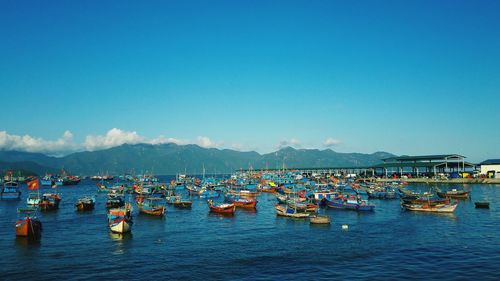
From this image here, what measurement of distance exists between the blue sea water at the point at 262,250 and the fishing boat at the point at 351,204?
773 cm

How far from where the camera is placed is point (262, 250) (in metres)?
42.5

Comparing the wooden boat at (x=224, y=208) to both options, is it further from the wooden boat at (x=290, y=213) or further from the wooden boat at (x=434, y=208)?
the wooden boat at (x=434, y=208)

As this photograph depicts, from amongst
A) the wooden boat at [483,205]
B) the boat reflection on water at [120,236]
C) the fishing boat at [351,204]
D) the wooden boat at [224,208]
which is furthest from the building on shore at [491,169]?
the boat reflection on water at [120,236]

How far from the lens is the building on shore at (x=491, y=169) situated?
146900mm

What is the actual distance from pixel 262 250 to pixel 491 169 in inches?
5583

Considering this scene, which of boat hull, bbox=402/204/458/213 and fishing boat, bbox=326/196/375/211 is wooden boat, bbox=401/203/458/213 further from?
fishing boat, bbox=326/196/375/211

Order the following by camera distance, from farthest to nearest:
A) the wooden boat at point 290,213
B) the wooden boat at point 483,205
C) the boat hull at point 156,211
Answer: the wooden boat at point 483,205
the boat hull at point 156,211
the wooden boat at point 290,213

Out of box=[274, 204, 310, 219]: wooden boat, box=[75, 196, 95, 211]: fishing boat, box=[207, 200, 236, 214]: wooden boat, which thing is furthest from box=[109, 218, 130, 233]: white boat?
box=[75, 196, 95, 211]: fishing boat

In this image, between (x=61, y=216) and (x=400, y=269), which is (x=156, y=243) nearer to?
(x=400, y=269)

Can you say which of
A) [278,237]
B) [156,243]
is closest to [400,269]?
[278,237]

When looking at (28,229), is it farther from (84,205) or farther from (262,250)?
(84,205)

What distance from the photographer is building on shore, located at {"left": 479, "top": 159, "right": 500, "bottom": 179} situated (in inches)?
5783

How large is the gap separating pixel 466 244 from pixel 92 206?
71727 mm

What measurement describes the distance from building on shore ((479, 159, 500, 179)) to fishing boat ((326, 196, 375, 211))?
9591 cm
